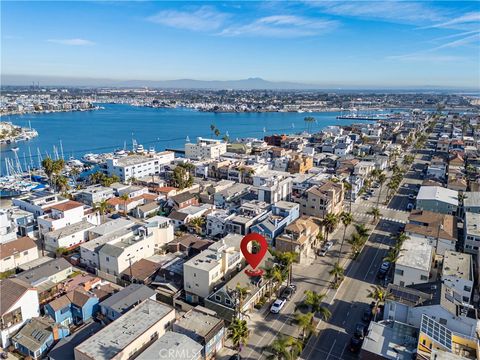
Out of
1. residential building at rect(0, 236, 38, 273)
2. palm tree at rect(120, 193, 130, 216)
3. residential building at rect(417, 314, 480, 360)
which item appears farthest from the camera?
palm tree at rect(120, 193, 130, 216)

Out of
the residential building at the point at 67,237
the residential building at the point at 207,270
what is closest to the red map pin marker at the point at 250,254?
the residential building at the point at 207,270

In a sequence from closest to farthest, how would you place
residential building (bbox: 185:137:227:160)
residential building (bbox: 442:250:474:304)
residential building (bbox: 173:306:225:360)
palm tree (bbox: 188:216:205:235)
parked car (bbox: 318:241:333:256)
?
1. residential building (bbox: 173:306:225:360)
2. residential building (bbox: 442:250:474:304)
3. parked car (bbox: 318:241:333:256)
4. palm tree (bbox: 188:216:205:235)
5. residential building (bbox: 185:137:227:160)

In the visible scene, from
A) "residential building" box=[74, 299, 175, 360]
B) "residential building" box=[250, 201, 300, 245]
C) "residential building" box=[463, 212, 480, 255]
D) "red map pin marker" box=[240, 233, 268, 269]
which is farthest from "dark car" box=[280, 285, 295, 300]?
"residential building" box=[463, 212, 480, 255]

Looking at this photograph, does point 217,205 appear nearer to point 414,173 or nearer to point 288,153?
point 288,153

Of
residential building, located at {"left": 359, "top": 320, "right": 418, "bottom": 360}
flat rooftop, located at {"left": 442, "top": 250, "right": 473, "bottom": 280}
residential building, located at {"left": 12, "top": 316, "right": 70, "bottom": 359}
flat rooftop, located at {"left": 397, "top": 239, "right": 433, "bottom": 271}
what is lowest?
residential building, located at {"left": 12, "top": 316, "right": 70, "bottom": 359}

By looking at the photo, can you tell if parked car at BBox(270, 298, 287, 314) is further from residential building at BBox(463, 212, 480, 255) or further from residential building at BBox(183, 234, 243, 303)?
residential building at BBox(463, 212, 480, 255)

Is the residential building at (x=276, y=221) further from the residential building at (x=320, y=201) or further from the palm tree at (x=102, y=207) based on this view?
the palm tree at (x=102, y=207)

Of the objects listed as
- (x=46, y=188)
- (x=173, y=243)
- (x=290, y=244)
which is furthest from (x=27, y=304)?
(x=46, y=188)
